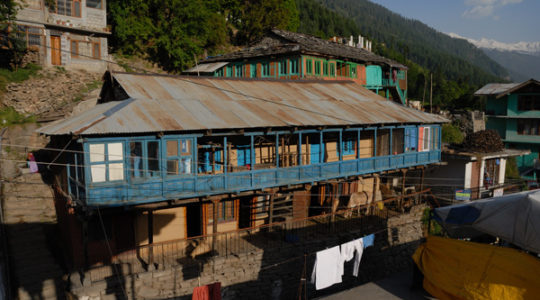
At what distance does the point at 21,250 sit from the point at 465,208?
19.1 m

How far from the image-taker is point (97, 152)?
47.8 feet

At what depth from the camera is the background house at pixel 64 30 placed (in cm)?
3148

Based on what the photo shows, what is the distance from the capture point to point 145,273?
50.5 ft

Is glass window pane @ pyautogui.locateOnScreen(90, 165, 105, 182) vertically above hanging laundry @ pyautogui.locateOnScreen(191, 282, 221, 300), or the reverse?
glass window pane @ pyautogui.locateOnScreen(90, 165, 105, 182)

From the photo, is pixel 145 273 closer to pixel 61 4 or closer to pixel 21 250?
pixel 21 250

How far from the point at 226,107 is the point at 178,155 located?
3.88m

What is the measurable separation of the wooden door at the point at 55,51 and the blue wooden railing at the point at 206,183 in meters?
21.8

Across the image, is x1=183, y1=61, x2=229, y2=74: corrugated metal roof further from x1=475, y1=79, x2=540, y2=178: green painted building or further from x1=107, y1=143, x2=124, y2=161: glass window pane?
x1=475, y1=79, x2=540, y2=178: green painted building

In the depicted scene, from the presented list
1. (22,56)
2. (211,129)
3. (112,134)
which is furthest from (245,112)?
(22,56)

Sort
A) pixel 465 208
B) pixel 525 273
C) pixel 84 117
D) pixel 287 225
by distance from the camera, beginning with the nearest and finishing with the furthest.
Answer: pixel 525 273
pixel 465 208
pixel 84 117
pixel 287 225

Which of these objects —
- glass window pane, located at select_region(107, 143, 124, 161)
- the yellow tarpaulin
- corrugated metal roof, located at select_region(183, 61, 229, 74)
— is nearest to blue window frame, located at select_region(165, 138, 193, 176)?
glass window pane, located at select_region(107, 143, 124, 161)

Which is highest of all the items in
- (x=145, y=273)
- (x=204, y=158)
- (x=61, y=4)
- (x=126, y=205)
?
(x=61, y=4)

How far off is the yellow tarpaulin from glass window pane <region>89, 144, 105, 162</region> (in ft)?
39.8

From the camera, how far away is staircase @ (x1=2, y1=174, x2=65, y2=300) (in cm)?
1648
